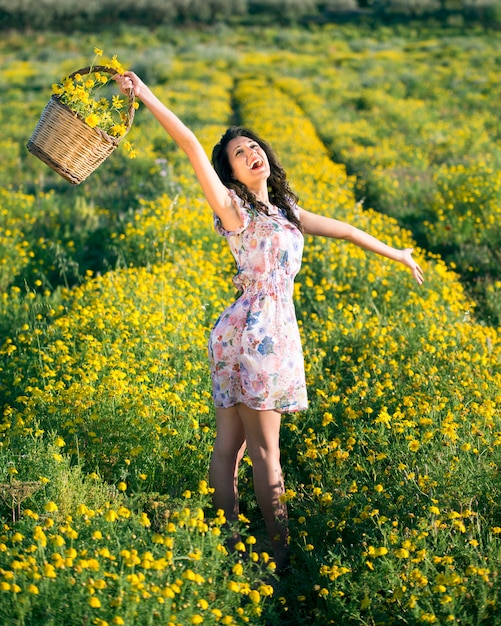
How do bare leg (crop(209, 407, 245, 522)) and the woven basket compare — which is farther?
the woven basket

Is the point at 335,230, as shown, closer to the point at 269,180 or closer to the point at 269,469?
the point at 269,180

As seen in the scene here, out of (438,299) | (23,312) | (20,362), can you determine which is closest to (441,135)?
(438,299)

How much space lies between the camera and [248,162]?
3582 millimetres

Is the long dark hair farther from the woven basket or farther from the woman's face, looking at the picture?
the woven basket

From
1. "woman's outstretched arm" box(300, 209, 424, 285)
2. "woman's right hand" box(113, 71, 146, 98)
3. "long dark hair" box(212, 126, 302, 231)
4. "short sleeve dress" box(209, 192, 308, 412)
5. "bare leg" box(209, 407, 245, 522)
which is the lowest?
"bare leg" box(209, 407, 245, 522)

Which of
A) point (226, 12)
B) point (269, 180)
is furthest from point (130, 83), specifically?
point (226, 12)

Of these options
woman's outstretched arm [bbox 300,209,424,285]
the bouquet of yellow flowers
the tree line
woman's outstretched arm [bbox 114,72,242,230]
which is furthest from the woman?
the tree line

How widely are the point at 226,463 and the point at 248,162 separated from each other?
1.32 m

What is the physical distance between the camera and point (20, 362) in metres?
4.97

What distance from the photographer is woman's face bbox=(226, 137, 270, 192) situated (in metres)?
3.58

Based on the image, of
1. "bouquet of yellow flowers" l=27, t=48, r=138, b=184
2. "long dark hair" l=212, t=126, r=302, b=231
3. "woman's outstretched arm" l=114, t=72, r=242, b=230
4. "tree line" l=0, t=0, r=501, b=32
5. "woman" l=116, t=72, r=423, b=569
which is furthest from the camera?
"tree line" l=0, t=0, r=501, b=32

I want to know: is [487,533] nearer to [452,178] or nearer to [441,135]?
[452,178]

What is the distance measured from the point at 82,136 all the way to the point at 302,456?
188 cm

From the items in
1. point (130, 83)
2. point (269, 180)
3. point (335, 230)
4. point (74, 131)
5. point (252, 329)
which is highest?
point (130, 83)
